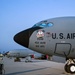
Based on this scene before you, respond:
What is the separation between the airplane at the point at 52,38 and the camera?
47.5 feet

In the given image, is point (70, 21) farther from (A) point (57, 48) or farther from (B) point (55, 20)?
(A) point (57, 48)

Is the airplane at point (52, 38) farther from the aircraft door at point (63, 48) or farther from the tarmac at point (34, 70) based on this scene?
the tarmac at point (34, 70)

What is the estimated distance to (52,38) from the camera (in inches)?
575

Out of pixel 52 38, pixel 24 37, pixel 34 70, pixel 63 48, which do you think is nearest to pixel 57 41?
pixel 52 38

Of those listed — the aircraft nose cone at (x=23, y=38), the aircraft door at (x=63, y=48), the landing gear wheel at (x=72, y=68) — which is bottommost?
the landing gear wheel at (x=72, y=68)

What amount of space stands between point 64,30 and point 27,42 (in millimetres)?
2571

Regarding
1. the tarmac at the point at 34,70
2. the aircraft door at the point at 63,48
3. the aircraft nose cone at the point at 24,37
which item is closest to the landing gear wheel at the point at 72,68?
the tarmac at the point at 34,70

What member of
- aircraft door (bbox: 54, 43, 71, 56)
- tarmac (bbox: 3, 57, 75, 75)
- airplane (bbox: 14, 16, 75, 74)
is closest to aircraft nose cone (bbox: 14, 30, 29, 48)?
airplane (bbox: 14, 16, 75, 74)

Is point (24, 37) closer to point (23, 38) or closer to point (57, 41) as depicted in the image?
point (23, 38)

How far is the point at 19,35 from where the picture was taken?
1480 cm

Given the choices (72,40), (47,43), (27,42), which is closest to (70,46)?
(72,40)

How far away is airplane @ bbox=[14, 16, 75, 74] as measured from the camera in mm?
14469

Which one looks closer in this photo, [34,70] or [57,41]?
[57,41]

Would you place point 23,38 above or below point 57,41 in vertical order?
above
